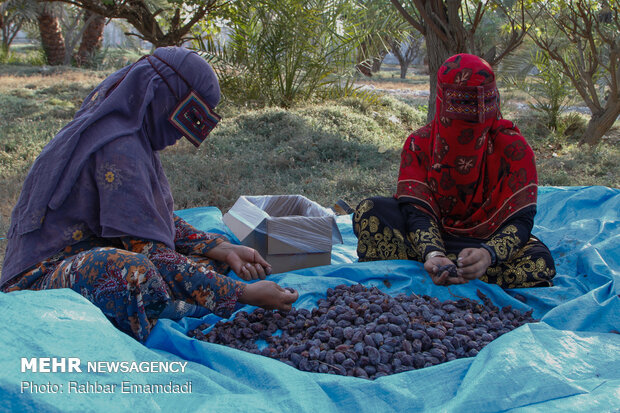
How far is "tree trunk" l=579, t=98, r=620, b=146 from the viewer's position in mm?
7203

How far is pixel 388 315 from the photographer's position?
2131 mm

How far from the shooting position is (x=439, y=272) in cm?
249

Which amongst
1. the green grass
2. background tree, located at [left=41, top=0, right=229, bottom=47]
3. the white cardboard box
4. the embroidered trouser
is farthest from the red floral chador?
background tree, located at [left=41, top=0, right=229, bottom=47]

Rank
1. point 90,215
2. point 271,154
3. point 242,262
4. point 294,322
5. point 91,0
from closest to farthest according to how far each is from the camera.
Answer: point 90,215 → point 294,322 → point 242,262 → point 271,154 → point 91,0

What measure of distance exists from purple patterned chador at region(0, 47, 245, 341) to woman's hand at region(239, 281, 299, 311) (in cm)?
4

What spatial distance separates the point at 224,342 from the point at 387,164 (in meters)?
3.98

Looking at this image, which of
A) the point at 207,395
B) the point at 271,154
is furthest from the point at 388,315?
the point at 271,154

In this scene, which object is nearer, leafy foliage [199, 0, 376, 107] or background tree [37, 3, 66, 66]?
leafy foliage [199, 0, 376, 107]

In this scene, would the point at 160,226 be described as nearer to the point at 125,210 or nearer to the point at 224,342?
the point at 125,210

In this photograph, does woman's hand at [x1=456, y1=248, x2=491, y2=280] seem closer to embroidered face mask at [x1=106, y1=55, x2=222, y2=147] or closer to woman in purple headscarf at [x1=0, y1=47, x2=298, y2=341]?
woman in purple headscarf at [x1=0, y1=47, x2=298, y2=341]

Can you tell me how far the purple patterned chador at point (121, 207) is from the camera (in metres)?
1.93

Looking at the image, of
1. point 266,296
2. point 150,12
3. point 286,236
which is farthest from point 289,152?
point 150,12

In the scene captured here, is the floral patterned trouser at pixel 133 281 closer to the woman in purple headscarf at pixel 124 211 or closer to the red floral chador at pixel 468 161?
the woman in purple headscarf at pixel 124 211

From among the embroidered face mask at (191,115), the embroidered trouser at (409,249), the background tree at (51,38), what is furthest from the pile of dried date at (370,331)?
the background tree at (51,38)
